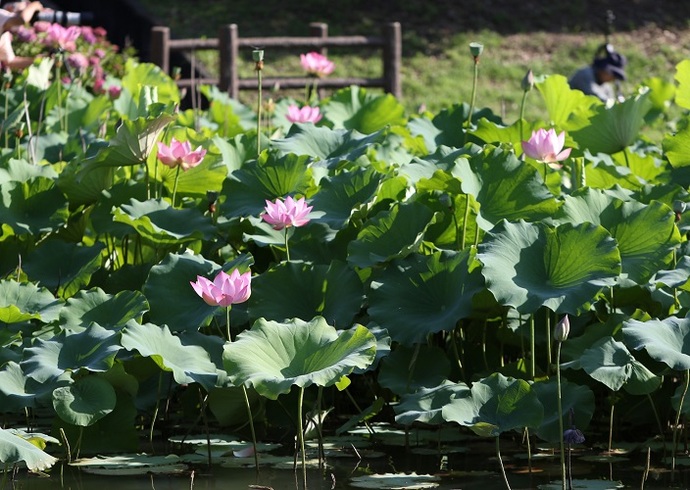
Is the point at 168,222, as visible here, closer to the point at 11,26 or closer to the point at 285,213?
the point at 285,213

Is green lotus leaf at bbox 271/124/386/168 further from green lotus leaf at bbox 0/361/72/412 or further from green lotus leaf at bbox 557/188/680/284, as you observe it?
green lotus leaf at bbox 0/361/72/412

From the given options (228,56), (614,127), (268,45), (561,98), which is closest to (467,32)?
(268,45)

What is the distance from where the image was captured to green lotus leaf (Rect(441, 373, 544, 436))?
2396 millimetres

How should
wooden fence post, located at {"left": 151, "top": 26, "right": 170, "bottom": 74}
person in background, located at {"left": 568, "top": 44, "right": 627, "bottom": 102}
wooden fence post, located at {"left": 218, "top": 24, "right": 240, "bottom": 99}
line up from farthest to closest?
wooden fence post, located at {"left": 218, "top": 24, "right": 240, "bottom": 99}
wooden fence post, located at {"left": 151, "top": 26, "right": 170, "bottom": 74}
person in background, located at {"left": 568, "top": 44, "right": 627, "bottom": 102}

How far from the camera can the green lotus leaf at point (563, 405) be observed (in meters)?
2.55

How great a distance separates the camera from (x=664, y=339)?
2449 millimetres

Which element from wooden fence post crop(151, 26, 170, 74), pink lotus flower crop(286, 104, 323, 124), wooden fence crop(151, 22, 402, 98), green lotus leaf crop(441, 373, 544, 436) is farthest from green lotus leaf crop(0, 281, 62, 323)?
wooden fence post crop(151, 26, 170, 74)

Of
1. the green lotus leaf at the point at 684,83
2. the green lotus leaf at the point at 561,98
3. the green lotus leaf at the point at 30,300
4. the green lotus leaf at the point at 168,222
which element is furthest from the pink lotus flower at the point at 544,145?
the green lotus leaf at the point at 30,300

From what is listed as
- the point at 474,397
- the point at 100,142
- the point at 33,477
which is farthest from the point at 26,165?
the point at 474,397

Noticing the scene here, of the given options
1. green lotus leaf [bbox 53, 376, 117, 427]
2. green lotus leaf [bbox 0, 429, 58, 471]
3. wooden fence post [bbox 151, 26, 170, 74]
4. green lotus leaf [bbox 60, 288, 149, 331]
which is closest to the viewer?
green lotus leaf [bbox 0, 429, 58, 471]

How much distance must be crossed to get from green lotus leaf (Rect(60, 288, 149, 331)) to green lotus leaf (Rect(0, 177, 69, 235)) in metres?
0.50

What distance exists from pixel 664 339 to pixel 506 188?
620 millimetres

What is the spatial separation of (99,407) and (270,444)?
444mm

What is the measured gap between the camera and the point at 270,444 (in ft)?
9.07
